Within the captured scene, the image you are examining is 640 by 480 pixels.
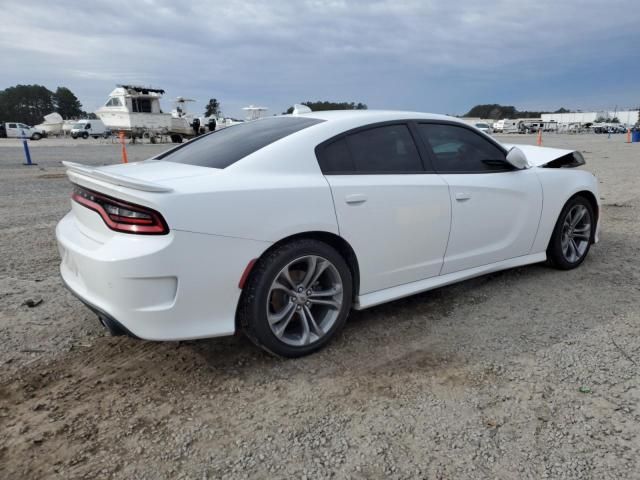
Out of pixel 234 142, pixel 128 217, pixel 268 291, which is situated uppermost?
pixel 234 142

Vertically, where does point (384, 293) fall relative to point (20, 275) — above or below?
above

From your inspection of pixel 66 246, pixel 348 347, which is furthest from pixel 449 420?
pixel 66 246

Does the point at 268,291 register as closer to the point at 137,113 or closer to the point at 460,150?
the point at 460,150

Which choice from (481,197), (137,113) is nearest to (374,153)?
(481,197)

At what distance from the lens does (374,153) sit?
3096 millimetres

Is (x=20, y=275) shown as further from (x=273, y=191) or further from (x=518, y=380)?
(x=518, y=380)

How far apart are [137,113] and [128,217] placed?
34133mm

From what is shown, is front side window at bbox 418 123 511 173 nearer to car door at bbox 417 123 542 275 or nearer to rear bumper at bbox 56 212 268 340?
car door at bbox 417 123 542 275

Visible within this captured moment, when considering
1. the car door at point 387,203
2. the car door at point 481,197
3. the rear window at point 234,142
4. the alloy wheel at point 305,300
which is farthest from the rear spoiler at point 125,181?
the car door at point 481,197

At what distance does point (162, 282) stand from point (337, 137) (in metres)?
1.42

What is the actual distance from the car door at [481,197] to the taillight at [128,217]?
2022 mm

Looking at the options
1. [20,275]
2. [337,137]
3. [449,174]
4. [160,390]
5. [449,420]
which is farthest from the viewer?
[20,275]

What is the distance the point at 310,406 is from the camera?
2365mm

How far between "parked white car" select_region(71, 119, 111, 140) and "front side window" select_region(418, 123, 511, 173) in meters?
49.3
